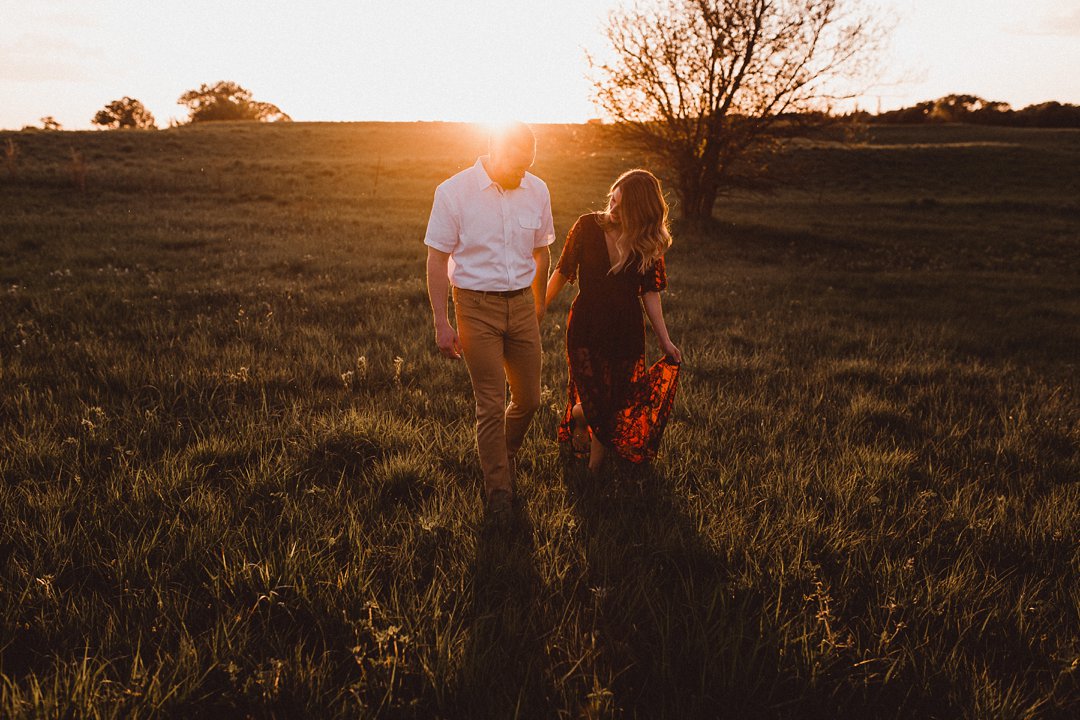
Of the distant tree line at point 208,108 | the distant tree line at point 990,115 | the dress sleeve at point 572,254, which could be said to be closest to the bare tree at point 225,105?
the distant tree line at point 208,108

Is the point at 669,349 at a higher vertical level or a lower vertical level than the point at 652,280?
lower

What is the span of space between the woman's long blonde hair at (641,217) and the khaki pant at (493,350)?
2.52 ft

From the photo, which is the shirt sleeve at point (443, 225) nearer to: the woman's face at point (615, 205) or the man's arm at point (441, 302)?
the man's arm at point (441, 302)

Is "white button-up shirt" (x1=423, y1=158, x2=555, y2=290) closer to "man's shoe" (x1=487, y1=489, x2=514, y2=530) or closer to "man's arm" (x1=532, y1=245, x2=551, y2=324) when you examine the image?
"man's arm" (x1=532, y1=245, x2=551, y2=324)

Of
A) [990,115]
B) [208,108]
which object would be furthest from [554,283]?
[208,108]

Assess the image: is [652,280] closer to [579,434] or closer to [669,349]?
[669,349]

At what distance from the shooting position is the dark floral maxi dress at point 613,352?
13.2 ft

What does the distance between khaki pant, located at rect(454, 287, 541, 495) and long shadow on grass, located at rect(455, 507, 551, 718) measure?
472 millimetres

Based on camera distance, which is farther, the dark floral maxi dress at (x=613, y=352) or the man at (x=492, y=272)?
the dark floral maxi dress at (x=613, y=352)

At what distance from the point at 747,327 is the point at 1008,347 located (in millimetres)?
3364

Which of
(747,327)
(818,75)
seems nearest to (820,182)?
(818,75)

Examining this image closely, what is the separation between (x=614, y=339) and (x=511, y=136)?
1587 millimetres

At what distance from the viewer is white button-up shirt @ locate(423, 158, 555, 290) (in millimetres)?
3350

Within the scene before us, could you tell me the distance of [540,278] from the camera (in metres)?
3.88
